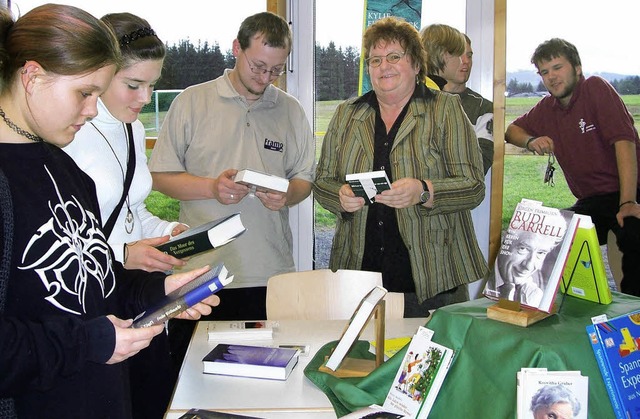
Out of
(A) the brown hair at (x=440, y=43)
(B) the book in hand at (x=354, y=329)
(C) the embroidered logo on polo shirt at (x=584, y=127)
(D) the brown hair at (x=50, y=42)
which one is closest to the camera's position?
(D) the brown hair at (x=50, y=42)

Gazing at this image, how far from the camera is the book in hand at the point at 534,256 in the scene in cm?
157

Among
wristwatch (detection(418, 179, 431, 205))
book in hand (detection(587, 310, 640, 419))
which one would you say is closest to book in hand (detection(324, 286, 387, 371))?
book in hand (detection(587, 310, 640, 419))

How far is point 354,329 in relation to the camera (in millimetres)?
1972

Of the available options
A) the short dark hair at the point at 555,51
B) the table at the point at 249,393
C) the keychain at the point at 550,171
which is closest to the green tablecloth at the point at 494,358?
the table at the point at 249,393

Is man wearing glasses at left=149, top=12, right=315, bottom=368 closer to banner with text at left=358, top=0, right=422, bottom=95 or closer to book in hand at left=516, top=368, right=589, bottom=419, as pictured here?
banner with text at left=358, top=0, right=422, bottom=95

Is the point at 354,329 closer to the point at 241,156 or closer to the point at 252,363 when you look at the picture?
the point at 252,363

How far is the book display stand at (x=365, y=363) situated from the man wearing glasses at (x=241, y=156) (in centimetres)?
109

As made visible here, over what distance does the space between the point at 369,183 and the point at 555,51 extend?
213cm

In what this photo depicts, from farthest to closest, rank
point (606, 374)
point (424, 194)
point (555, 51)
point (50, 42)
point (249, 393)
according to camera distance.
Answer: point (555, 51) → point (424, 194) → point (249, 393) → point (606, 374) → point (50, 42)

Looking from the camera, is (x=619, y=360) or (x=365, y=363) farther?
(x=365, y=363)

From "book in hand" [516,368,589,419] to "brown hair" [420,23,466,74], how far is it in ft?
8.93

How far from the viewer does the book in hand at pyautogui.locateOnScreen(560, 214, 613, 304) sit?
164 centimetres

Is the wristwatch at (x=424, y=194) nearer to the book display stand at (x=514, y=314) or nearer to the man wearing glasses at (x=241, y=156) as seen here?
the man wearing glasses at (x=241, y=156)

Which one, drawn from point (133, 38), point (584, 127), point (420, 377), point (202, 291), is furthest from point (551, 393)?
point (584, 127)
